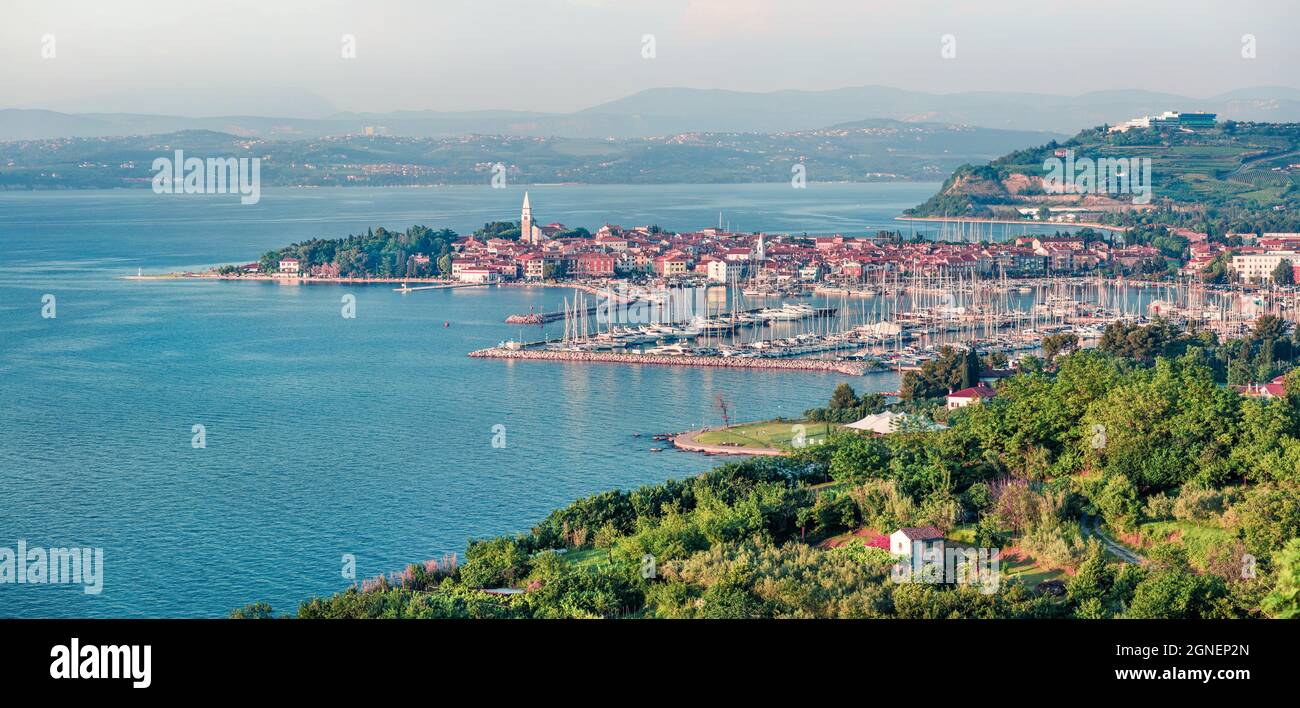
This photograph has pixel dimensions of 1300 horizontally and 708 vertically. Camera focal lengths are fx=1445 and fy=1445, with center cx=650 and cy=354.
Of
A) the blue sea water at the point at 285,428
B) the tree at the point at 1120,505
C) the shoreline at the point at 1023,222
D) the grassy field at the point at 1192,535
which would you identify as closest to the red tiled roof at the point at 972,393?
the blue sea water at the point at 285,428

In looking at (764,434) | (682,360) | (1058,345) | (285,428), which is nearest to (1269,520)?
(764,434)

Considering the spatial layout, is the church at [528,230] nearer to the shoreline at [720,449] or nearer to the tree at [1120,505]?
the shoreline at [720,449]

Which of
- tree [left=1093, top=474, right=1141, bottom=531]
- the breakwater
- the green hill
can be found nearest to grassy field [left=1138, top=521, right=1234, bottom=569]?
tree [left=1093, top=474, right=1141, bottom=531]

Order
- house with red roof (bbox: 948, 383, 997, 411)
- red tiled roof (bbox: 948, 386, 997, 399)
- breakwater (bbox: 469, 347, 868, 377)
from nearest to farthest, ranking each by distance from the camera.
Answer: house with red roof (bbox: 948, 383, 997, 411) < red tiled roof (bbox: 948, 386, 997, 399) < breakwater (bbox: 469, 347, 868, 377)

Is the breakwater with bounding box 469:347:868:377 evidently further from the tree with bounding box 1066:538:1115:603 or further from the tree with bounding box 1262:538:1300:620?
the tree with bounding box 1262:538:1300:620
